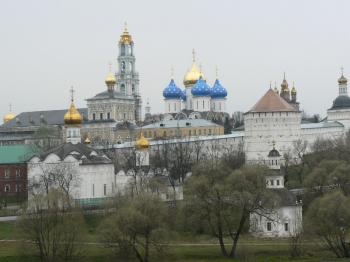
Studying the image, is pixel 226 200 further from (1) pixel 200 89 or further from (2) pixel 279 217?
(1) pixel 200 89

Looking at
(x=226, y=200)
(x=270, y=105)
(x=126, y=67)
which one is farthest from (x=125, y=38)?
(x=226, y=200)

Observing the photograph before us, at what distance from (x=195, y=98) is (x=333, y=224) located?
57424 mm

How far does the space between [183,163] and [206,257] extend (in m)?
25.2

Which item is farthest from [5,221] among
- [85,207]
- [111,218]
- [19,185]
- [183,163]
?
[183,163]

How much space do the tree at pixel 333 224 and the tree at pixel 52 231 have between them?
28.9 feet

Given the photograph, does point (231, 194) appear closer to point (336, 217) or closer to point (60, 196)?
point (336, 217)

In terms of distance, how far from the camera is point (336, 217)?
3544cm

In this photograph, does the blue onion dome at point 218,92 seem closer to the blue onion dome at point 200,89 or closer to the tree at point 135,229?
the blue onion dome at point 200,89

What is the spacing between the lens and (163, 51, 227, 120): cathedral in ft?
301

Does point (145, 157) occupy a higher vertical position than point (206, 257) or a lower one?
higher

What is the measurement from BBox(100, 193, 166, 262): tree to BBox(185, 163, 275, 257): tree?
217 centimetres

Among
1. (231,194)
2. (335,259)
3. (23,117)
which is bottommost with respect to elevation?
(335,259)

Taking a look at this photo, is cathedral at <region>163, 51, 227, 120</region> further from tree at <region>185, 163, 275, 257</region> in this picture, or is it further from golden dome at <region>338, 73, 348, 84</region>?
tree at <region>185, 163, 275, 257</region>

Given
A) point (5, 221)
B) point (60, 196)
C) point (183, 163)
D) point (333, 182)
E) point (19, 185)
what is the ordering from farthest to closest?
point (183, 163) → point (19, 185) → point (333, 182) → point (5, 221) → point (60, 196)
